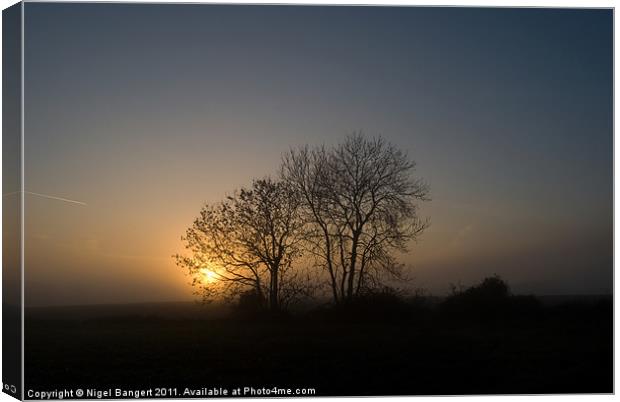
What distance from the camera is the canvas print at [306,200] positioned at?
37.9ft

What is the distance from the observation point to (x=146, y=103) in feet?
38.9

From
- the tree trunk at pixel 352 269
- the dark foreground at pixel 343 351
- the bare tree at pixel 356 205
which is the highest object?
the bare tree at pixel 356 205

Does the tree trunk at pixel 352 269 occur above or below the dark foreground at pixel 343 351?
above

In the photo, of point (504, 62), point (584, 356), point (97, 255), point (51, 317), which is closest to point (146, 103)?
point (97, 255)

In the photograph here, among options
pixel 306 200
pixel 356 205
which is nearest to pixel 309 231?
pixel 306 200

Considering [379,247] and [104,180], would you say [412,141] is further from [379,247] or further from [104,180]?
[104,180]

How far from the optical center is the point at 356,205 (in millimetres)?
12398

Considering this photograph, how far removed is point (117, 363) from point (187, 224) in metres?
1.84

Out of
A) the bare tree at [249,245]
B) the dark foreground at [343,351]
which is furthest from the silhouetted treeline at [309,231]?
the dark foreground at [343,351]

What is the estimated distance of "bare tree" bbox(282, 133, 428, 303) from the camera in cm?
1212

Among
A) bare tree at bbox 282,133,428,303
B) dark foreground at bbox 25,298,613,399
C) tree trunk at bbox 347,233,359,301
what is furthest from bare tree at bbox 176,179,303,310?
tree trunk at bbox 347,233,359,301

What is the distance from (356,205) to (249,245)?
144 centimetres

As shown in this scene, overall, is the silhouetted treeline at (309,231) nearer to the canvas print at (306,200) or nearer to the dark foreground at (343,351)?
the canvas print at (306,200)

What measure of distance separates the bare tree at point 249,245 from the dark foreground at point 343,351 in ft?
1.38
